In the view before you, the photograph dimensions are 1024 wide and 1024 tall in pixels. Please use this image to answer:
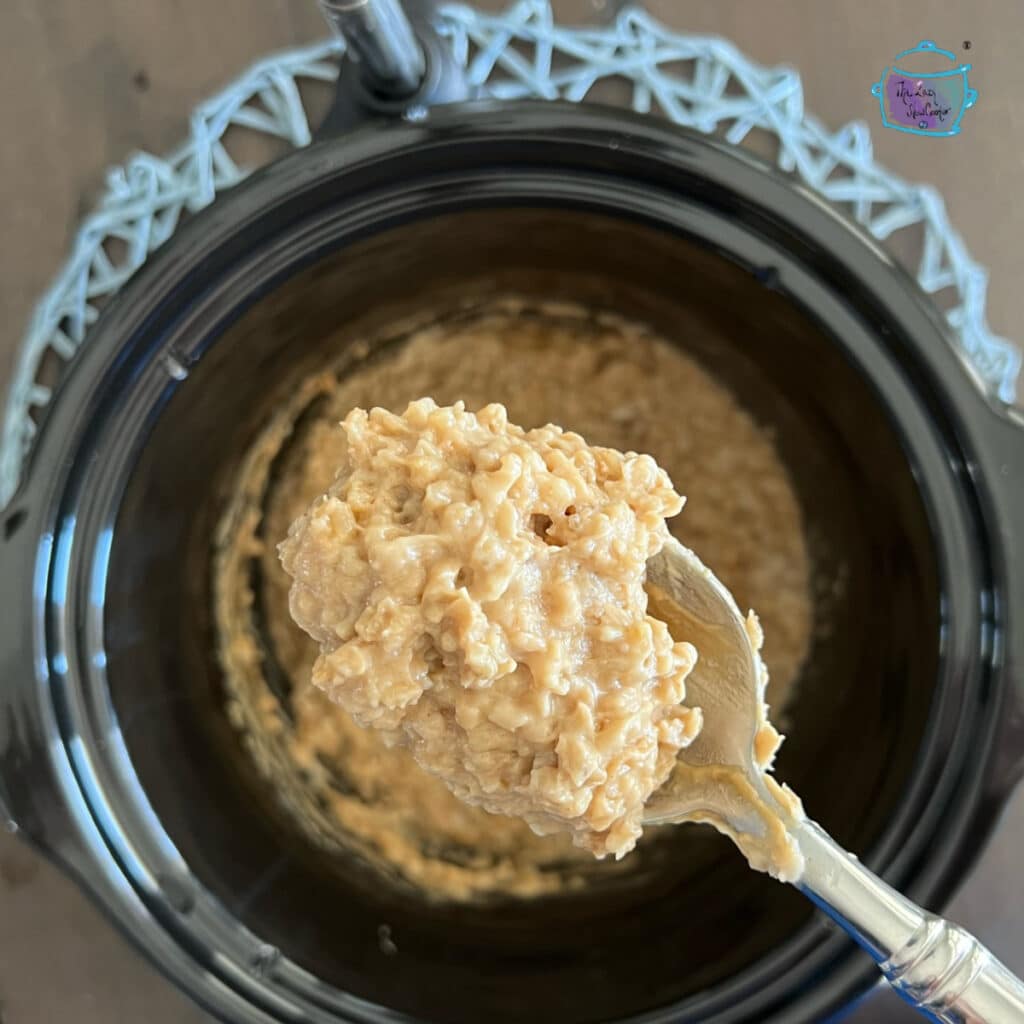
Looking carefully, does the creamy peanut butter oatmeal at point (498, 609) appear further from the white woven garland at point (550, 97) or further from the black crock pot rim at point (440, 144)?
the white woven garland at point (550, 97)

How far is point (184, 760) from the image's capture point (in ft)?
2.63

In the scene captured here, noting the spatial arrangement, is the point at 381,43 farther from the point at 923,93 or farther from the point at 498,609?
the point at 923,93

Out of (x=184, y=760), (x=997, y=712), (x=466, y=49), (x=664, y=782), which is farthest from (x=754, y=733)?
(x=466, y=49)

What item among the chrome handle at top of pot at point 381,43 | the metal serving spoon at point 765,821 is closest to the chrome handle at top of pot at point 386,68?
the chrome handle at top of pot at point 381,43

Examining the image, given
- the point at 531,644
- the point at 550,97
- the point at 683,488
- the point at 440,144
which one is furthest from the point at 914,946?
the point at 550,97

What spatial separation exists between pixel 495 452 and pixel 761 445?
0.41m

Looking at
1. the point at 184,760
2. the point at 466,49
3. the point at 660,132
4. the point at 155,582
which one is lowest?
the point at 184,760

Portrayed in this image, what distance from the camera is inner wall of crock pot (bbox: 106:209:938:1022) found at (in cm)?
73

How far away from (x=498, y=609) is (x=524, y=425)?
41cm

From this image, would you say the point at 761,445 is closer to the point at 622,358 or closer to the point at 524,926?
the point at 622,358

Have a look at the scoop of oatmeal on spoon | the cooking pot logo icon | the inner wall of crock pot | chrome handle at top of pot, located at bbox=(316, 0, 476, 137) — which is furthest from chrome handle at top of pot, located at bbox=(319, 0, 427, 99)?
the cooking pot logo icon

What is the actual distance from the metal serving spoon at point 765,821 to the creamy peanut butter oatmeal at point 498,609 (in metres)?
0.05

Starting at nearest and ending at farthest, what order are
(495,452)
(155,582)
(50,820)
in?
(495,452) < (50,820) < (155,582)

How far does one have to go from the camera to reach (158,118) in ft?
3.07
